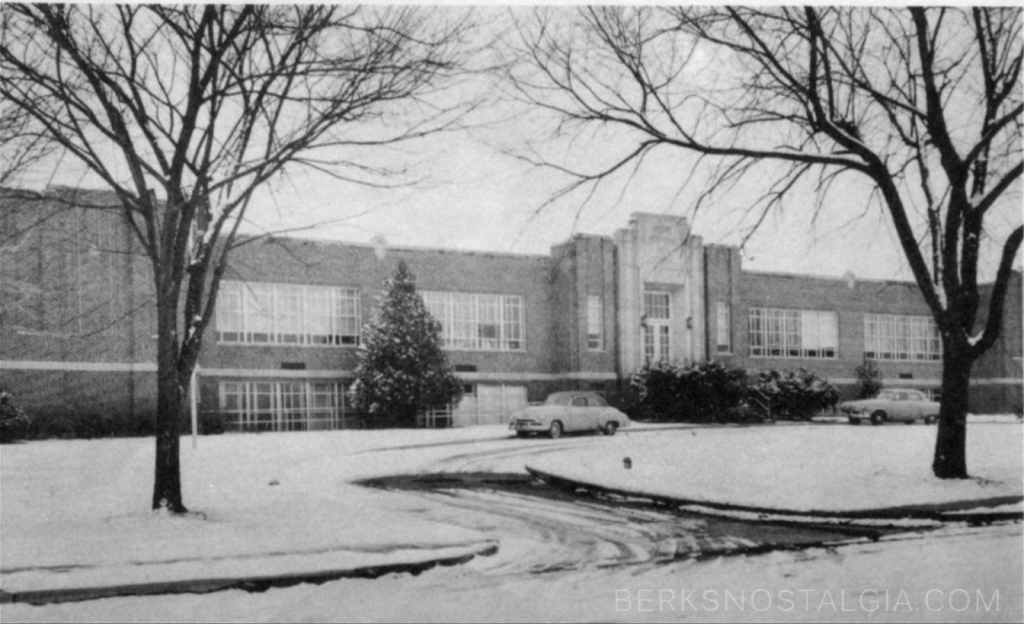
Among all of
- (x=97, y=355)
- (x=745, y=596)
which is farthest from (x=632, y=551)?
(x=97, y=355)

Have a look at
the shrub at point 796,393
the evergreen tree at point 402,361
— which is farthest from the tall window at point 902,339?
the evergreen tree at point 402,361

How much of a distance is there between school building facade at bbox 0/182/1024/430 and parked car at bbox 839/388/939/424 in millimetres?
138

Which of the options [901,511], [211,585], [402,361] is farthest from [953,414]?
[211,585]

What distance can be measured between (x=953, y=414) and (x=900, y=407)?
0.49 meters

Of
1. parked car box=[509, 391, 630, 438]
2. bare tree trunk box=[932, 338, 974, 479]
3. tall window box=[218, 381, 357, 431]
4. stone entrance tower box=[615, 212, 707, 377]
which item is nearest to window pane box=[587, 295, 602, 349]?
stone entrance tower box=[615, 212, 707, 377]

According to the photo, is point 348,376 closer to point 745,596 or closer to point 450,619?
point 450,619

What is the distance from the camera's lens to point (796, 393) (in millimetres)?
9000

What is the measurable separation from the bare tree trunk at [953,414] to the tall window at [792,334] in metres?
1.09

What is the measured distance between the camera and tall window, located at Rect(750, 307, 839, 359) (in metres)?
8.40

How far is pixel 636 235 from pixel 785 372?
241 centimetres

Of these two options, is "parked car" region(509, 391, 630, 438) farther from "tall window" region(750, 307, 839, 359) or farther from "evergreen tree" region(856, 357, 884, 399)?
"evergreen tree" region(856, 357, 884, 399)

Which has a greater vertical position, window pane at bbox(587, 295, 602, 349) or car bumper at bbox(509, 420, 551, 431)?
window pane at bbox(587, 295, 602, 349)

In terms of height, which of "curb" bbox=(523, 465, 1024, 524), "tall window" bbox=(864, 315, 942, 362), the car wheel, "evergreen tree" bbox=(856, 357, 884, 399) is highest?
"tall window" bbox=(864, 315, 942, 362)

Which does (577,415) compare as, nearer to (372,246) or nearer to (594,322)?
(594,322)
